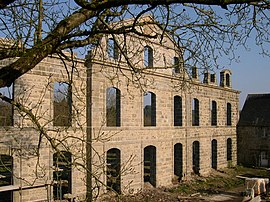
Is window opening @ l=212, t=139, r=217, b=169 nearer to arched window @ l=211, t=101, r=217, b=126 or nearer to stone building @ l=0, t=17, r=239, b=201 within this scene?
stone building @ l=0, t=17, r=239, b=201

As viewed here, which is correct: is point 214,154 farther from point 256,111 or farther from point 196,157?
point 256,111

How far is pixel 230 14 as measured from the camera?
5.22 m

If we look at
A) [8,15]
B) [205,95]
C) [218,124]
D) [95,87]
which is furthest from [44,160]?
[218,124]

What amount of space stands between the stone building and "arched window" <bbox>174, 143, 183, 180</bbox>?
0.20ft

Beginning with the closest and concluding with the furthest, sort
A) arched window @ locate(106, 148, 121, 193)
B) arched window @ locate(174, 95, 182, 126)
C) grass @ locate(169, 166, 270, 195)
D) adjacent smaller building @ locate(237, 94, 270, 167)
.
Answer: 1. arched window @ locate(106, 148, 121, 193)
2. grass @ locate(169, 166, 270, 195)
3. arched window @ locate(174, 95, 182, 126)
4. adjacent smaller building @ locate(237, 94, 270, 167)

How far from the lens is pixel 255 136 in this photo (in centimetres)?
2883

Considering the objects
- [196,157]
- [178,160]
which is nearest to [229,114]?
[196,157]

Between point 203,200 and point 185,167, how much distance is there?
4140 millimetres

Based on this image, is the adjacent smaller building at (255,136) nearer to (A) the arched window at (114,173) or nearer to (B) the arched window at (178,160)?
(B) the arched window at (178,160)

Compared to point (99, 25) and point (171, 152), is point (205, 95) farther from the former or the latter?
point (99, 25)

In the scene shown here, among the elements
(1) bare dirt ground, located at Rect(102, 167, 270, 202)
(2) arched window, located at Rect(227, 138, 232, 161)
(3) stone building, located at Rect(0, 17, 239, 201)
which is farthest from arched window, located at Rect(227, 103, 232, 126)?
(1) bare dirt ground, located at Rect(102, 167, 270, 202)

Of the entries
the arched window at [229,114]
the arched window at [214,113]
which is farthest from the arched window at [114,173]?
the arched window at [229,114]

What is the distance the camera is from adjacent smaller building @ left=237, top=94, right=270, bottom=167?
28297 millimetres

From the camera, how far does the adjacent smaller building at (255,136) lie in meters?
28.3
